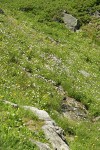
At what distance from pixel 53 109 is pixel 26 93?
5.10ft

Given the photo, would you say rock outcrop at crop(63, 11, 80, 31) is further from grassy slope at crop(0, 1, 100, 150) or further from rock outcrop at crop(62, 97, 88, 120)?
rock outcrop at crop(62, 97, 88, 120)

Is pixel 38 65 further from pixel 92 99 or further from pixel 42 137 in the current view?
pixel 42 137

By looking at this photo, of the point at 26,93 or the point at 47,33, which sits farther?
the point at 47,33

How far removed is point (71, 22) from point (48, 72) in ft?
65.0

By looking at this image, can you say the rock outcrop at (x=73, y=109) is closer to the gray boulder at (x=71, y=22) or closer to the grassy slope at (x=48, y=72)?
the grassy slope at (x=48, y=72)

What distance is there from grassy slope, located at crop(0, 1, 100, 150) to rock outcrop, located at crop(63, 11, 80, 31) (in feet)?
15.0

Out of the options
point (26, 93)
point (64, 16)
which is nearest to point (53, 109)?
point (26, 93)

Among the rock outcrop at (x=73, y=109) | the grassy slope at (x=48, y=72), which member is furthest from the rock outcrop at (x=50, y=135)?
the rock outcrop at (x=73, y=109)

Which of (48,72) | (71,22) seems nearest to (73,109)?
(48,72)

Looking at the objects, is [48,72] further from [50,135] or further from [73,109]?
[50,135]

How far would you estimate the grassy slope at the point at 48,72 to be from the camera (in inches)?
675

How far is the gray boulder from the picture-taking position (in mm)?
40706

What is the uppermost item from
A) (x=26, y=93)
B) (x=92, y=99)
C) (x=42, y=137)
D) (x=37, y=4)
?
(x=42, y=137)

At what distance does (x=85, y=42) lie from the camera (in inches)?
1457
